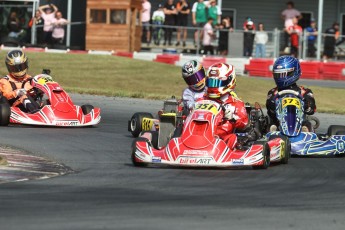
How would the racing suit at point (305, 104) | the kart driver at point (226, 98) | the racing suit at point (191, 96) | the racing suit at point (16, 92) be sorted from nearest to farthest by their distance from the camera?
1. the kart driver at point (226, 98)
2. the racing suit at point (305, 104)
3. the racing suit at point (191, 96)
4. the racing suit at point (16, 92)

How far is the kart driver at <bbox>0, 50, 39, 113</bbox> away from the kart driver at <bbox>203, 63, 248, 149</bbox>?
4.04m

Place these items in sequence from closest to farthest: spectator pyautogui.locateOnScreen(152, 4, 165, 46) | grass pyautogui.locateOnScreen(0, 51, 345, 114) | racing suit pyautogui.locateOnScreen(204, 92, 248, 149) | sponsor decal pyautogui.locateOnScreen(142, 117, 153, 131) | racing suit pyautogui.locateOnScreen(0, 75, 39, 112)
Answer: racing suit pyautogui.locateOnScreen(204, 92, 248, 149) → sponsor decal pyautogui.locateOnScreen(142, 117, 153, 131) → racing suit pyautogui.locateOnScreen(0, 75, 39, 112) → grass pyautogui.locateOnScreen(0, 51, 345, 114) → spectator pyautogui.locateOnScreen(152, 4, 165, 46)

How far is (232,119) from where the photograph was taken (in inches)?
467

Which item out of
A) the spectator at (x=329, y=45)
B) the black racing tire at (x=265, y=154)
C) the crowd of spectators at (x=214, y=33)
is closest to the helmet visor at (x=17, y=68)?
the black racing tire at (x=265, y=154)

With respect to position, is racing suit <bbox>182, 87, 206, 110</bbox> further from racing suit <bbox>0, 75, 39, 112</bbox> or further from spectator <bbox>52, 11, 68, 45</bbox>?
spectator <bbox>52, 11, 68, 45</bbox>

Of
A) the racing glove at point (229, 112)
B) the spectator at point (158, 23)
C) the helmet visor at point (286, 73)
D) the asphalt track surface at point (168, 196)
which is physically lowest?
the asphalt track surface at point (168, 196)

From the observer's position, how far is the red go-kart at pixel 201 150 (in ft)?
36.1

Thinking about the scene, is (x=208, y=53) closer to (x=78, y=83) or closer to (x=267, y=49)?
(x=267, y=49)

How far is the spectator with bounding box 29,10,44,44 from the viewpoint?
3141 centimetres

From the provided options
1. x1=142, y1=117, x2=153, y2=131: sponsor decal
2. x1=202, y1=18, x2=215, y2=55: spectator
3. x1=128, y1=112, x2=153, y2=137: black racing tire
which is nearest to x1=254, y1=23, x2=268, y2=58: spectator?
x1=202, y1=18, x2=215, y2=55: spectator

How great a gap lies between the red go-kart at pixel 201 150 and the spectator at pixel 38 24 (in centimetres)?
2038

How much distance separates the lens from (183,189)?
962 cm

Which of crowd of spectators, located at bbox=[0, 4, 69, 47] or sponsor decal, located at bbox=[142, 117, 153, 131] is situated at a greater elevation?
crowd of spectators, located at bbox=[0, 4, 69, 47]

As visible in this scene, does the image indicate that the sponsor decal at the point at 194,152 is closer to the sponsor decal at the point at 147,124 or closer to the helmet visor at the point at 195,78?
the helmet visor at the point at 195,78
